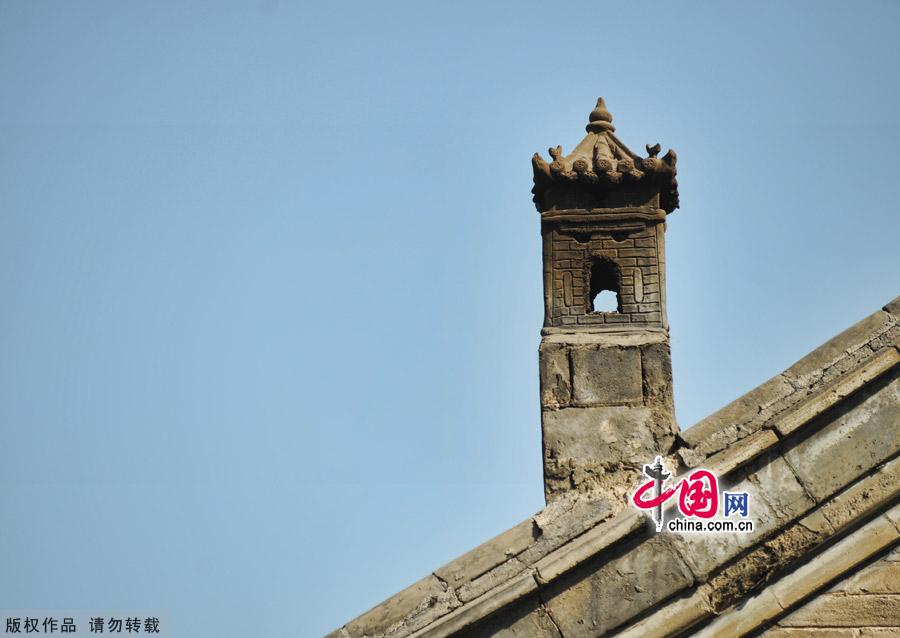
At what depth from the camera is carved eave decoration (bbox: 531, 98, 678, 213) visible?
7020mm

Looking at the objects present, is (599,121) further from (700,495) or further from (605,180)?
(700,495)

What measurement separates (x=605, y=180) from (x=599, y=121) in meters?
0.60

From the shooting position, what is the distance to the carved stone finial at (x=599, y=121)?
24.5 feet

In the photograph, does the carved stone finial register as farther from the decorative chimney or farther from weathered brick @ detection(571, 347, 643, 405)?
weathered brick @ detection(571, 347, 643, 405)

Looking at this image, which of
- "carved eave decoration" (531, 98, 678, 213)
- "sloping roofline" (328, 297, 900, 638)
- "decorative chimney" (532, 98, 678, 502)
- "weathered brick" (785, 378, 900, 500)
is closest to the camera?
"sloping roofline" (328, 297, 900, 638)

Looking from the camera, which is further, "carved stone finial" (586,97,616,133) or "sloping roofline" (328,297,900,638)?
"carved stone finial" (586,97,616,133)

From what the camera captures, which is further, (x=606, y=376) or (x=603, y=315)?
(x=603, y=315)

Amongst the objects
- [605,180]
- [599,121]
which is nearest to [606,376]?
[605,180]

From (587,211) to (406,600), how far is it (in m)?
A: 2.51

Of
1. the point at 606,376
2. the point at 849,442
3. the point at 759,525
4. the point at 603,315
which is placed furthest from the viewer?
the point at 603,315

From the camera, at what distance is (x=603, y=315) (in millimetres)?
6871

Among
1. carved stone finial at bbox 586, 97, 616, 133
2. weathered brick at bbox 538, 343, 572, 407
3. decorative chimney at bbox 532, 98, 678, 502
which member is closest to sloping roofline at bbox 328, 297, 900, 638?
decorative chimney at bbox 532, 98, 678, 502

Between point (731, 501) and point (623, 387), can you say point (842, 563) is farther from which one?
point (623, 387)

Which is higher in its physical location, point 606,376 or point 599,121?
point 599,121
